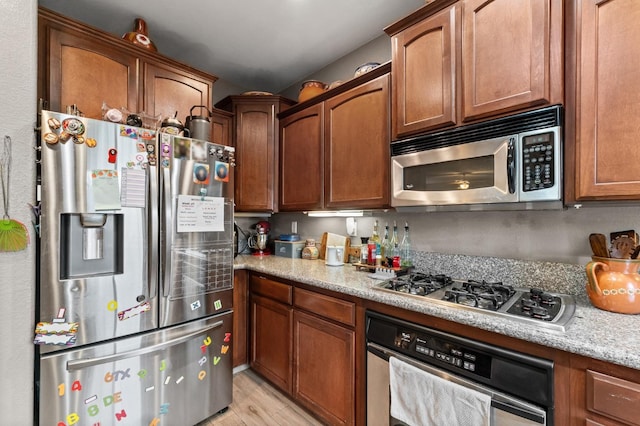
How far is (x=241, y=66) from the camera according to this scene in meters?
2.78

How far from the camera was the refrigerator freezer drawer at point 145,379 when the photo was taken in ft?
4.44

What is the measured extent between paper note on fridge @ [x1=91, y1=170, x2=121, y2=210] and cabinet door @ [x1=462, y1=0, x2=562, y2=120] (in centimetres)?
177

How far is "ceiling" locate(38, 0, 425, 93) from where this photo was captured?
1.96 metres

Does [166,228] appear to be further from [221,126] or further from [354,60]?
[354,60]

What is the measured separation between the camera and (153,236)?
1.58 m

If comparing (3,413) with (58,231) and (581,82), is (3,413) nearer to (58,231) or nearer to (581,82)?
(58,231)

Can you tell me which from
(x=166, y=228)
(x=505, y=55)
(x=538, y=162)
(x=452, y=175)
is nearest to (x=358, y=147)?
(x=452, y=175)

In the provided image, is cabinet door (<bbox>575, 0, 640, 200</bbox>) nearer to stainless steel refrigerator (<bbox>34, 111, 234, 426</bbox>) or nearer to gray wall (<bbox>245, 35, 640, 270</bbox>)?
gray wall (<bbox>245, 35, 640, 270</bbox>)

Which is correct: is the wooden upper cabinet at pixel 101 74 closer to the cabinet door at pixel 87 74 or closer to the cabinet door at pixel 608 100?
the cabinet door at pixel 87 74

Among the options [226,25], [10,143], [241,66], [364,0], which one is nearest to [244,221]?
[241,66]

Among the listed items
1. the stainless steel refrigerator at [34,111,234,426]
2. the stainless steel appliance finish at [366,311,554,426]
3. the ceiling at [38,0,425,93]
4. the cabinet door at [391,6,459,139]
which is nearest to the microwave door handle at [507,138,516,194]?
the cabinet door at [391,6,459,139]

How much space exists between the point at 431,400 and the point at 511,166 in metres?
1.06

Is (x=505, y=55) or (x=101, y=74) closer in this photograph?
(x=505, y=55)

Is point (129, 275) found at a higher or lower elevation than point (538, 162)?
lower
